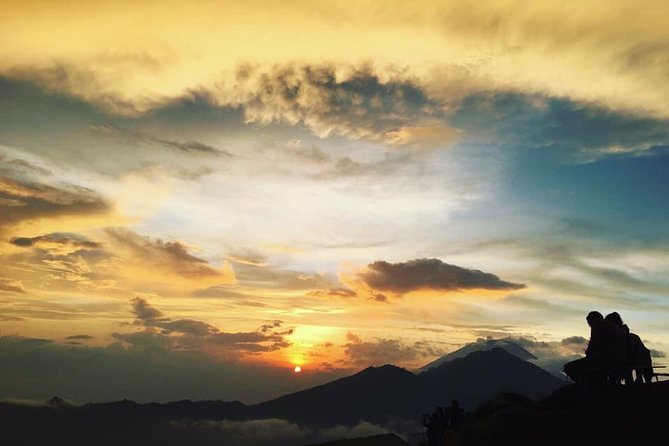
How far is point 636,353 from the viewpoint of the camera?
20.8 metres

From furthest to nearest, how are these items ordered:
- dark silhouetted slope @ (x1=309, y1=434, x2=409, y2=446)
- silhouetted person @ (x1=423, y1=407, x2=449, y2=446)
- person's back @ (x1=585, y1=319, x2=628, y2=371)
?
1. dark silhouetted slope @ (x1=309, y1=434, x2=409, y2=446)
2. silhouetted person @ (x1=423, y1=407, x2=449, y2=446)
3. person's back @ (x1=585, y1=319, x2=628, y2=371)

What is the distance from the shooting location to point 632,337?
20.7 m

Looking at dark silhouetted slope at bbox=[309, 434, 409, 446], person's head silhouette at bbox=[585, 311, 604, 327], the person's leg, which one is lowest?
dark silhouetted slope at bbox=[309, 434, 409, 446]

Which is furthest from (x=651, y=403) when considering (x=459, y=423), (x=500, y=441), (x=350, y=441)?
(x=350, y=441)

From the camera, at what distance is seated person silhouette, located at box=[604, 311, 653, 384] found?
2061 centimetres

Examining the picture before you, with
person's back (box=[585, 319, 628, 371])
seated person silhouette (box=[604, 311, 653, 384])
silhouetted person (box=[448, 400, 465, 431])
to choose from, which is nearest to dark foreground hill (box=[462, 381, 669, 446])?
seated person silhouette (box=[604, 311, 653, 384])

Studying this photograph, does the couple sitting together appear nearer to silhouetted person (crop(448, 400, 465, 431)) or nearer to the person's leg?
the person's leg

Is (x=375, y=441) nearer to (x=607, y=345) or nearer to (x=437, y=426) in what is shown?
(x=437, y=426)

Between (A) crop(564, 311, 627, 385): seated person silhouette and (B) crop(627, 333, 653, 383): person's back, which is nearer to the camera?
(A) crop(564, 311, 627, 385): seated person silhouette

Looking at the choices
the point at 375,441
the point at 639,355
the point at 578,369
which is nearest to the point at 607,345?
the point at 578,369

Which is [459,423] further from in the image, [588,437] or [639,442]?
[639,442]

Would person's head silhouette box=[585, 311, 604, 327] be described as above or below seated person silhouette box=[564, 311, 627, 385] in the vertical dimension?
above

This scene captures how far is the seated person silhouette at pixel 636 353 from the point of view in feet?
67.6

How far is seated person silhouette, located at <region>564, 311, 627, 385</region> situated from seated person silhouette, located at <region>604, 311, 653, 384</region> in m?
2.20
